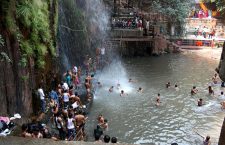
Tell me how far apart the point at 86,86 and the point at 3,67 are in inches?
348

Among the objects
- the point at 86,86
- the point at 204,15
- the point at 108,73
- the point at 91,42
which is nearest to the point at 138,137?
the point at 86,86

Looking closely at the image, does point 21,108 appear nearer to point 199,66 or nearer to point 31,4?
point 31,4

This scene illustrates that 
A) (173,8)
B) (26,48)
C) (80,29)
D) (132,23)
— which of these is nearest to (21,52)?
(26,48)

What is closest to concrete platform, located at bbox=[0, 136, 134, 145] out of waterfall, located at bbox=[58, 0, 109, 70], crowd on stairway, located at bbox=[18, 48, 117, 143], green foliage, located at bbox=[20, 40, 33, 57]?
crowd on stairway, located at bbox=[18, 48, 117, 143]

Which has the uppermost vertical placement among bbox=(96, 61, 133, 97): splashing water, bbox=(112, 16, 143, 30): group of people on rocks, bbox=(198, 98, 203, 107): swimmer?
bbox=(112, 16, 143, 30): group of people on rocks

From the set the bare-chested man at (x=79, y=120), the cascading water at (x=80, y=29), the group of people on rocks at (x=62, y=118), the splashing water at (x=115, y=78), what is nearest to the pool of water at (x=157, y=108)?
the splashing water at (x=115, y=78)

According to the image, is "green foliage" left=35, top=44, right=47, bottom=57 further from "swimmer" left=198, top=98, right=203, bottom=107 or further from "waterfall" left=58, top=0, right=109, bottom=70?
"swimmer" left=198, top=98, right=203, bottom=107

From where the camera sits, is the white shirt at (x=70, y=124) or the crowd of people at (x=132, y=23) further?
the crowd of people at (x=132, y=23)

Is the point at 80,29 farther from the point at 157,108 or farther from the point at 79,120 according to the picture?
the point at 79,120

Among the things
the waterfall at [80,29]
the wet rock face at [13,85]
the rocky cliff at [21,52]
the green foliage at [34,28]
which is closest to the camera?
the wet rock face at [13,85]

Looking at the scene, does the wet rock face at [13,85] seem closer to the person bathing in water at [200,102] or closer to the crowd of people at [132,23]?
the person bathing in water at [200,102]

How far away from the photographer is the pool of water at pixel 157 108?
17250mm

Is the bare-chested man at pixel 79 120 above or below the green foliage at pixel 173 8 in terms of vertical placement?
below

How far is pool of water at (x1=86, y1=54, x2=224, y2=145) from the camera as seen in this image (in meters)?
17.2
